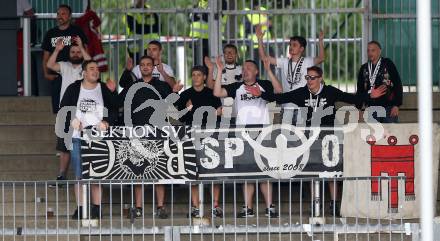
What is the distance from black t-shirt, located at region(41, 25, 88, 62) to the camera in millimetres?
19062

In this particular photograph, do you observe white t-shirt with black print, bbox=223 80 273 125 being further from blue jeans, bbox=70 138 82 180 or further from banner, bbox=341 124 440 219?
blue jeans, bbox=70 138 82 180

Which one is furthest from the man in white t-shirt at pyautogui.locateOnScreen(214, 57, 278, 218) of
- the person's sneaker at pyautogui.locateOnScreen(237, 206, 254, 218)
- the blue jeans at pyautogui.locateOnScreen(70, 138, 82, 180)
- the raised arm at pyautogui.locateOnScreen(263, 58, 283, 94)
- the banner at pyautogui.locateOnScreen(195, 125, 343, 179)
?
Answer: the blue jeans at pyautogui.locateOnScreen(70, 138, 82, 180)

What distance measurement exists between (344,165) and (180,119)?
2100mm

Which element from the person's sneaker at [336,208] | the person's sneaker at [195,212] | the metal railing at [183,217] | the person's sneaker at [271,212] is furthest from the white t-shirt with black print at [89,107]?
the person's sneaker at [336,208]

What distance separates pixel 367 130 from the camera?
16875 millimetres

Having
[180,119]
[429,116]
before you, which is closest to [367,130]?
[180,119]

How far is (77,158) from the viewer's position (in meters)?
17.1

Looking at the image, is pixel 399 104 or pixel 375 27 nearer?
pixel 399 104

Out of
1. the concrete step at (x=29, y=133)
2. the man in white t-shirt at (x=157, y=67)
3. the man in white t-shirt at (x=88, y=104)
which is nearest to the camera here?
the man in white t-shirt at (x=88, y=104)

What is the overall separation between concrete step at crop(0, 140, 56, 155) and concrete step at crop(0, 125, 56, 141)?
19 centimetres

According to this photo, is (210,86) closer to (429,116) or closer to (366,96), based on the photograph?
(366,96)

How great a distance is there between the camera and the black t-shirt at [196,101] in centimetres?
1778

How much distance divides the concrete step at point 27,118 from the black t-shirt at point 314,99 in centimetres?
336

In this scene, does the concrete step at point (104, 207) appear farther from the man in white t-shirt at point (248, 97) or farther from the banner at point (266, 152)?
the man in white t-shirt at point (248, 97)
